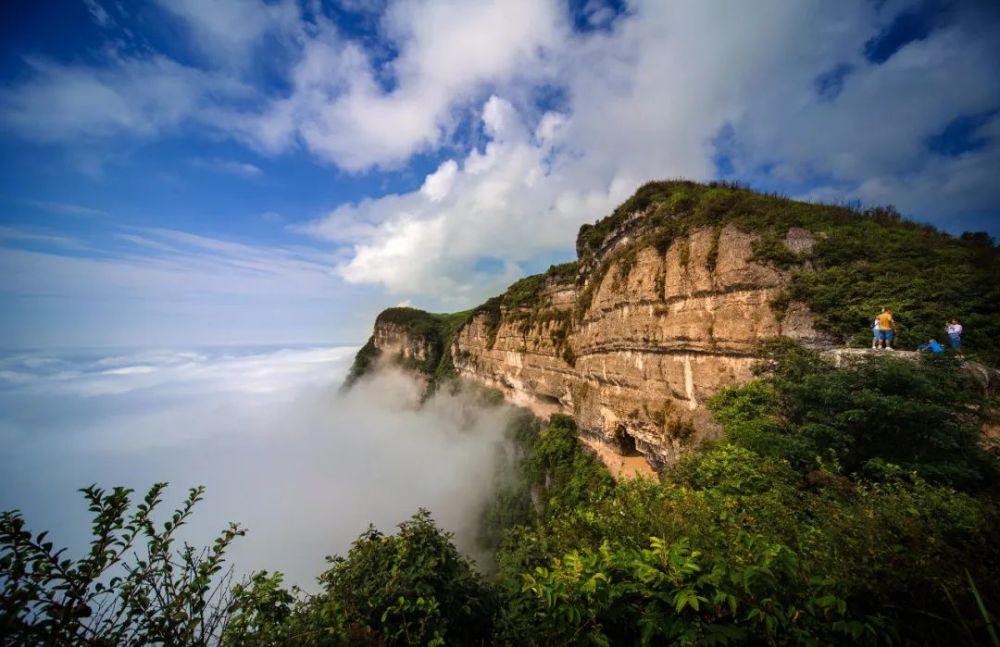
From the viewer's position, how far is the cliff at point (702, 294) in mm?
12859

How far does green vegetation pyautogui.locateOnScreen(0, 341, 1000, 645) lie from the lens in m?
2.35

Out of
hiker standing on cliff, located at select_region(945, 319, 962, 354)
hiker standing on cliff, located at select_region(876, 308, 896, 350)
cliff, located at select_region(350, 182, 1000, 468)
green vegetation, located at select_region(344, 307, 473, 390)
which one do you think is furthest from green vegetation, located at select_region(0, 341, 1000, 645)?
green vegetation, located at select_region(344, 307, 473, 390)

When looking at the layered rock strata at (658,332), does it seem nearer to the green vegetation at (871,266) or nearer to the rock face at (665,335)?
the rock face at (665,335)

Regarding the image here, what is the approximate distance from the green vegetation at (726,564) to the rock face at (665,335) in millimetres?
4898

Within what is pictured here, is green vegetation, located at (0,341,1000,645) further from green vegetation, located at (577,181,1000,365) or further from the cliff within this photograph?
the cliff

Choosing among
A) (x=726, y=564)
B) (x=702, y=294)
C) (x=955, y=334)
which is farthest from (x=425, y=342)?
(x=726, y=564)

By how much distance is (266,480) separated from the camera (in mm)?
106812

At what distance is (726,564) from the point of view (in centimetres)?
283

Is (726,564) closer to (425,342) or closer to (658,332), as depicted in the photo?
(658,332)

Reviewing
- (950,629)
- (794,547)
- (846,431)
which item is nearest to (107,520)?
(950,629)

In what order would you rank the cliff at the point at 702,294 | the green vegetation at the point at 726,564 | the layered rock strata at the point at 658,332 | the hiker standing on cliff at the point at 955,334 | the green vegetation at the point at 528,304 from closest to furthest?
the green vegetation at the point at 726,564 → the hiker standing on cliff at the point at 955,334 → the cliff at the point at 702,294 → the layered rock strata at the point at 658,332 → the green vegetation at the point at 528,304

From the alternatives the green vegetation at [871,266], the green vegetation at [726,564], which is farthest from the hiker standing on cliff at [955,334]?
the green vegetation at [726,564]

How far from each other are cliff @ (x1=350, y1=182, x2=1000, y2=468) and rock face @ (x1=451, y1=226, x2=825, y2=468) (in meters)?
0.06

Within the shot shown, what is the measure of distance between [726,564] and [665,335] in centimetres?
1766
